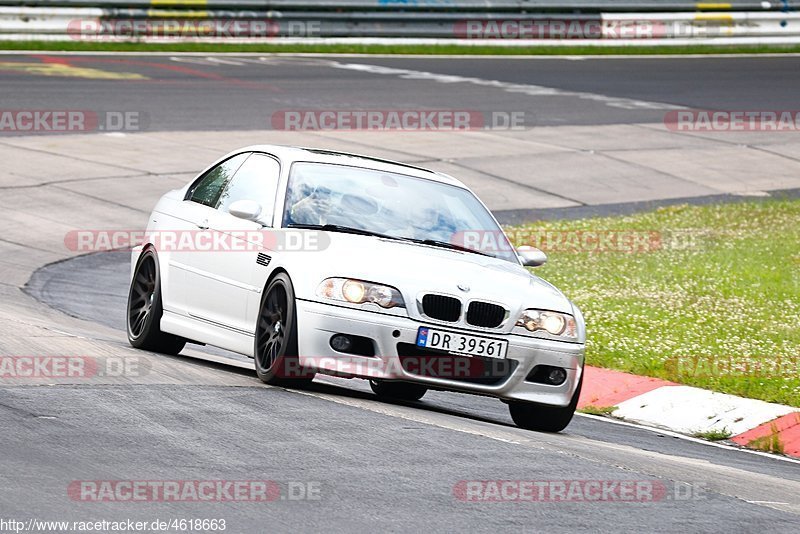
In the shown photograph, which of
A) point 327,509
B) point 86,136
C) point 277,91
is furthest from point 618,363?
point 277,91

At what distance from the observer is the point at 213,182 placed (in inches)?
409

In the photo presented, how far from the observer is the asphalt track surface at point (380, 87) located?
24453 mm

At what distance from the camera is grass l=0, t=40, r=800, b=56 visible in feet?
98.8

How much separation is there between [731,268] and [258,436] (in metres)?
9.56

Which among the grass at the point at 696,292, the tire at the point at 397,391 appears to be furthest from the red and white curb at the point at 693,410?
the tire at the point at 397,391

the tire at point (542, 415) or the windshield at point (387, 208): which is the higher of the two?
the windshield at point (387, 208)

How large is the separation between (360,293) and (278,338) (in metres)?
0.61

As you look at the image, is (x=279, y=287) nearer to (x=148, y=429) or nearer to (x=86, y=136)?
(x=148, y=429)

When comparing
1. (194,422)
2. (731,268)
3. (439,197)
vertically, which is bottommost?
(731,268)

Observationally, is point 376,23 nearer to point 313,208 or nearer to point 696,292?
point 696,292

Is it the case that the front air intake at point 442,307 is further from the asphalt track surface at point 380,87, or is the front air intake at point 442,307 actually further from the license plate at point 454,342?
the asphalt track surface at point 380,87

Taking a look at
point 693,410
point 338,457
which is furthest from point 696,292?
point 338,457

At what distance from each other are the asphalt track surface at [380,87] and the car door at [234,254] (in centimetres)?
1347

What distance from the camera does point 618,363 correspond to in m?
11.7
